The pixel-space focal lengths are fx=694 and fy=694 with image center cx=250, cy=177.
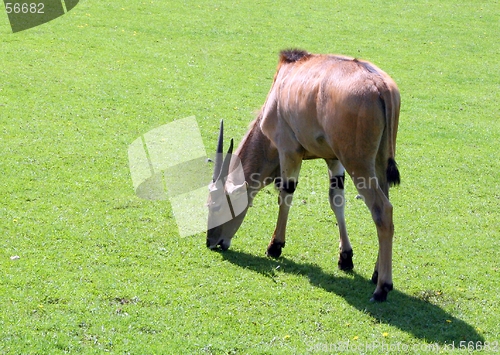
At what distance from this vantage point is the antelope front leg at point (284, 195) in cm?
883

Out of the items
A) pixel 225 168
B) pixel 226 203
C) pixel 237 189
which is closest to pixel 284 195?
pixel 237 189

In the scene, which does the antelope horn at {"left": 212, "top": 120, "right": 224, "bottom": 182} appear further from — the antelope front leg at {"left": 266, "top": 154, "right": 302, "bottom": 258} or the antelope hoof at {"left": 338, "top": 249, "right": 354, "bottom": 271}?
the antelope hoof at {"left": 338, "top": 249, "right": 354, "bottom": 271}

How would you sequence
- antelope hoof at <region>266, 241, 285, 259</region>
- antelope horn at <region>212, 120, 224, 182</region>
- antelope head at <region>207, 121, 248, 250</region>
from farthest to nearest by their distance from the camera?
antelope horn at <region>212, 120, 224, 182</region> < antelope head at <region>207, 121, 248, 250</region> < antelope hoof at <region>266, 241, 285, 259</region>

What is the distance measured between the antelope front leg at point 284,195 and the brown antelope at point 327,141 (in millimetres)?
13

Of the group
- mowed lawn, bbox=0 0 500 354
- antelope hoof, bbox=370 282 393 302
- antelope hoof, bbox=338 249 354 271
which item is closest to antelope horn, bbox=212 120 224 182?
mowed lawn, bbox=0 0 500 354

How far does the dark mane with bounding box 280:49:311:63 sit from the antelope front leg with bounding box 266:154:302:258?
4.63 ft

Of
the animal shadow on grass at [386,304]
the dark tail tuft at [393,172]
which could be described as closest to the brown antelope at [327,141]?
the dark tail tuft at [393,172]

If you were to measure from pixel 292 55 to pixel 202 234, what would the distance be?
2.74m

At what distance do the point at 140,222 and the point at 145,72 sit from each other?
7.40 metres

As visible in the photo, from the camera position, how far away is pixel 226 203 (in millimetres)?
9312

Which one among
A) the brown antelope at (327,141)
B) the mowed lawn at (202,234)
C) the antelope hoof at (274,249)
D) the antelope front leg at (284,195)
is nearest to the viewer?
the mowed lawn at (202,234)

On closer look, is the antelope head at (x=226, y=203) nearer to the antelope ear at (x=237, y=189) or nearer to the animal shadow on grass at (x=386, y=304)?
the antelope ear at (x=237, y=189)

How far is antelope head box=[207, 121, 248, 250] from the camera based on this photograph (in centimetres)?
915

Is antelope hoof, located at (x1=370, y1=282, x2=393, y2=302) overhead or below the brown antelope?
below
